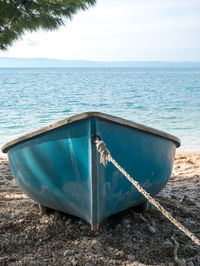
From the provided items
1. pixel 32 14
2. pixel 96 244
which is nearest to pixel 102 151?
pixel 96 244

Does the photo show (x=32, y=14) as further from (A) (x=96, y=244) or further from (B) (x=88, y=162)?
(A) (x=96, y=244)

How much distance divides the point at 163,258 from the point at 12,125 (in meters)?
9.58

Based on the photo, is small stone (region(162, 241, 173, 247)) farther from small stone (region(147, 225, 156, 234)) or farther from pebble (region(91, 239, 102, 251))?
pebble (region(91, 239, 102, 251))

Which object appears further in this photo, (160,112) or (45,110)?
(45,110)

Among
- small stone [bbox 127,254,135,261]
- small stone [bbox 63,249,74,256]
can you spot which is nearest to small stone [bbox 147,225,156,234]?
small stone [bbox 127,254,135,261]

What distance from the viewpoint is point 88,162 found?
2.54 meters

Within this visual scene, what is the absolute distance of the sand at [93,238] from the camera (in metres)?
2.53

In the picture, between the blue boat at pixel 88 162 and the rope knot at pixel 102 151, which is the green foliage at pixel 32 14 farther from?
the rope knot at pixel 102 151

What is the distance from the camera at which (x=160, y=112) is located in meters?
14.6

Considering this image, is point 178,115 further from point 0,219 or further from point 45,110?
point 0,219

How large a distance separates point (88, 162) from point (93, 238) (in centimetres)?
67

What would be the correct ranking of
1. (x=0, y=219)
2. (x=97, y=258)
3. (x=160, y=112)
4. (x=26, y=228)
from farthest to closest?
(x=160, y=112) < (x=0, y=219) < (x=26, y=228) < (x=97, y=258)

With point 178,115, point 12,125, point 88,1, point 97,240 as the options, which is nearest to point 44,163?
point 97,240

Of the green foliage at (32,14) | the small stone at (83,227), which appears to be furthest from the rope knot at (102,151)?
the green foliage at (32,14)
